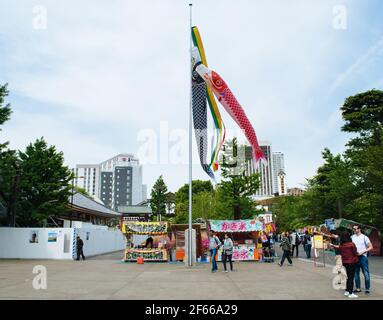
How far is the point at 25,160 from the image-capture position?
94.2 ft

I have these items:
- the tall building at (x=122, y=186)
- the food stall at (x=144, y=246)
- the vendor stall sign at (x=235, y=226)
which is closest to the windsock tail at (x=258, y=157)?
the vendor stall sign at (x=235, y=226)

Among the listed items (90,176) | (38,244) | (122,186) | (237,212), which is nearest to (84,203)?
(38,244)

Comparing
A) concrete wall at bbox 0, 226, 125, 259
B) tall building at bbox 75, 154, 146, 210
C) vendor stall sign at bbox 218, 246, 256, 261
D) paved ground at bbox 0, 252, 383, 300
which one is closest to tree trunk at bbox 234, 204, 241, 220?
vendor stall sign at bbox 218, 246, 256, 261

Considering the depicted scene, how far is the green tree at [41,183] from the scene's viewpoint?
91.2 feet

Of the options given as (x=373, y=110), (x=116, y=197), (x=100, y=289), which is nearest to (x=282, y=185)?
(x=116, y=197)

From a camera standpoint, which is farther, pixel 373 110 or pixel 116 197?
pixel 116 197

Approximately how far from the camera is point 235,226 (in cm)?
2217

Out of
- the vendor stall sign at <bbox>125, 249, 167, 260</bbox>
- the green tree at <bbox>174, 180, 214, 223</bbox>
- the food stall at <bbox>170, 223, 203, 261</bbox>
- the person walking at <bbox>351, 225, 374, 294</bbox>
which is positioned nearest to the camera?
the person walking at <bbox>351, 225, 374, 294</bbox>

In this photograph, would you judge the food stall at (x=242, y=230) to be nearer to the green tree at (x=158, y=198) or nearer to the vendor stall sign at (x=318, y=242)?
the vendor stall sign at (x=318, y=242)

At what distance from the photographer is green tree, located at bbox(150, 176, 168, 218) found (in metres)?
67.0

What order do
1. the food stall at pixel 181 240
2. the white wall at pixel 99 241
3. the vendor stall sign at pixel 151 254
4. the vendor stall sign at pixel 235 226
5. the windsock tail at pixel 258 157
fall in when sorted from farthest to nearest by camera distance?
the white wall at pixel 99 241
the vendor stall sign at pixel 235 226
the vendor stall sign at pixel 151 254
the food stall at pixel 181 240
the windsock tail at pixel 258 157

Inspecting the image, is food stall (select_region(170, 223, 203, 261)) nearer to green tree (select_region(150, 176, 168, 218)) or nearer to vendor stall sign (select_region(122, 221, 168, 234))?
vendor stall sign (select_region(122, 221, 168, 234))

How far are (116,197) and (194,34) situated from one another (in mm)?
141758
